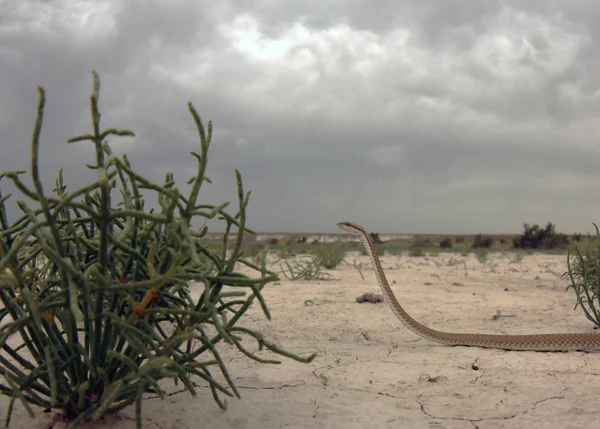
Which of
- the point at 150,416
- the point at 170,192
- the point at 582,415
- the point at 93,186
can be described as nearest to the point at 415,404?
the point at 582,415

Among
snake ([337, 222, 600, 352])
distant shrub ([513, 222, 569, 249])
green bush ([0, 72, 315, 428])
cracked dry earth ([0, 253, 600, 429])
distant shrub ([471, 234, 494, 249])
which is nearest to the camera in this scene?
green bush ([0, 72, 315, 428])

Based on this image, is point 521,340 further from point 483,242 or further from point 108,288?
point 483,242

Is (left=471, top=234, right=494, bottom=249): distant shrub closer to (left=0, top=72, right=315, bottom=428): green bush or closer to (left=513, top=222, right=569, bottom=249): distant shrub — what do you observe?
(left=513, top=222, right=569, bottom=249): distant shrub

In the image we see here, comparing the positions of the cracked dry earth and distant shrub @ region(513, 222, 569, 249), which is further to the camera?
distant shrub @ region(513, 222, 569, 249)

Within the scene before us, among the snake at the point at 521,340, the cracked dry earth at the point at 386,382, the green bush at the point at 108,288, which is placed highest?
the green bush at the point at 108,288

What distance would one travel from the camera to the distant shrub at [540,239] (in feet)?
95.3

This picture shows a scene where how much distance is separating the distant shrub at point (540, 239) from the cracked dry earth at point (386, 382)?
2582cm

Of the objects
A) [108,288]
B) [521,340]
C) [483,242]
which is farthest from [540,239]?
[108,288]

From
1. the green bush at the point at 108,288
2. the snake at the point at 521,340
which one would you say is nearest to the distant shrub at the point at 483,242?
the snake at the point at 521,340

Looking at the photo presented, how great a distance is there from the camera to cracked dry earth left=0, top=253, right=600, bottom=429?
2.46 metres

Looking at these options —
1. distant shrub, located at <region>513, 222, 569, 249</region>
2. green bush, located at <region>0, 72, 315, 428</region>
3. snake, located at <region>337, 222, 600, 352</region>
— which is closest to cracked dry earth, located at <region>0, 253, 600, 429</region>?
snake, located at <region>337, 222, 600, 352</region>

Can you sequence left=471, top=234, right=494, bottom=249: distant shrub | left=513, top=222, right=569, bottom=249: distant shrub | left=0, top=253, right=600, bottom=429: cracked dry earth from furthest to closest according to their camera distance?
left=471, top=234, right=494, bottom=249: distant shrub, left=513, top=222, right=569, bottom=249: distant shrub, left=0, top=253, right=600, bottom=429: cracked dry earth

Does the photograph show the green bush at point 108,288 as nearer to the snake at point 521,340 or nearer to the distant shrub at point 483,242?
the snake at point 521,340

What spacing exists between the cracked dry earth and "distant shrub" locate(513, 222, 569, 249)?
25820 mm
